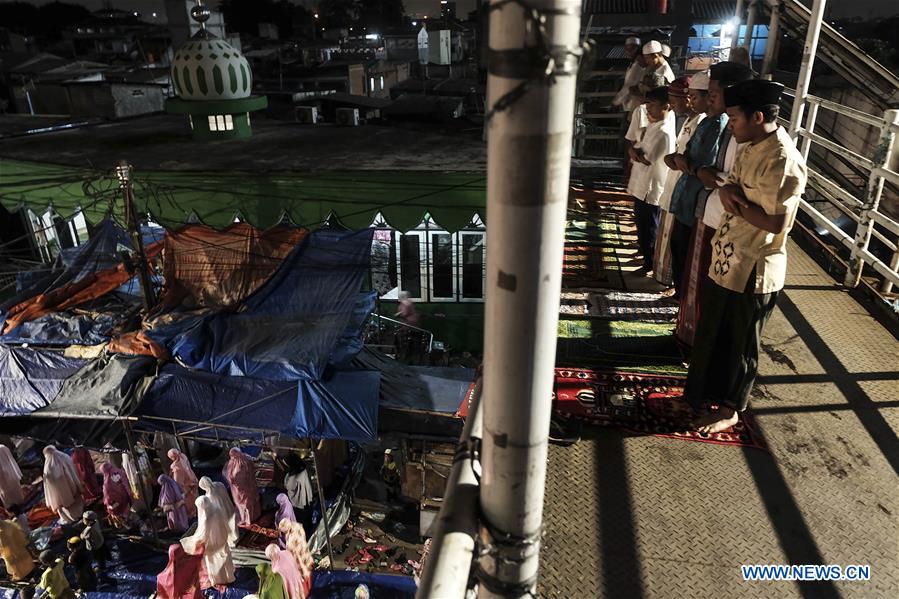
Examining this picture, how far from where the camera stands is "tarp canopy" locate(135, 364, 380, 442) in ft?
26.0

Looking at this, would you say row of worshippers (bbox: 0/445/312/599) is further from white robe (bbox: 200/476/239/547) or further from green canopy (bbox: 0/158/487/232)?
green canopy (bbox: 0/158/487/232)

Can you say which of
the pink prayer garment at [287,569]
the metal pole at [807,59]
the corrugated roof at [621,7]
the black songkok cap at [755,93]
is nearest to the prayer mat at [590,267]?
the metal pole at [807,59]

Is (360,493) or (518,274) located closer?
(518,274)

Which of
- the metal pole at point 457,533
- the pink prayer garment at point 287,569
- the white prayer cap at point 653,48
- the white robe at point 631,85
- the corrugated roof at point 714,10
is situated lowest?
the pink prayer garment at point 287,569

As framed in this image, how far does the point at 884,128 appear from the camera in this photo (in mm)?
4957

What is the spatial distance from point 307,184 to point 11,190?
272 inches

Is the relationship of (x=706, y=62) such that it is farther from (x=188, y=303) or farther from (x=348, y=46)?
(x=348, y=46)

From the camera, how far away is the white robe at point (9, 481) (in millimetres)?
9688

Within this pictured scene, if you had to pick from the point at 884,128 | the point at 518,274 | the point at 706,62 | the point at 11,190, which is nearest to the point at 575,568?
the point at 518,274

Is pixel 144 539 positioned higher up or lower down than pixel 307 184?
lower down

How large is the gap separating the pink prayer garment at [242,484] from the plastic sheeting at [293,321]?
1875 millimetres

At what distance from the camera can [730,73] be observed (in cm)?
374

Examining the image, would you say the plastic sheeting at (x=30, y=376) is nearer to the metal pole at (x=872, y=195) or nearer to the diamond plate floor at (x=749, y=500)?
the diamond plate floor at (x=749, y=500)

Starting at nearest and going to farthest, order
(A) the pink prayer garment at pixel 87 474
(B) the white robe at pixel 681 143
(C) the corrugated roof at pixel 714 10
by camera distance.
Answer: (B) the white robe at pixel 681 143 < (A) the pink prayer garment at pixel 87 474 < (C) the corrugated roof at pixel 714 10
